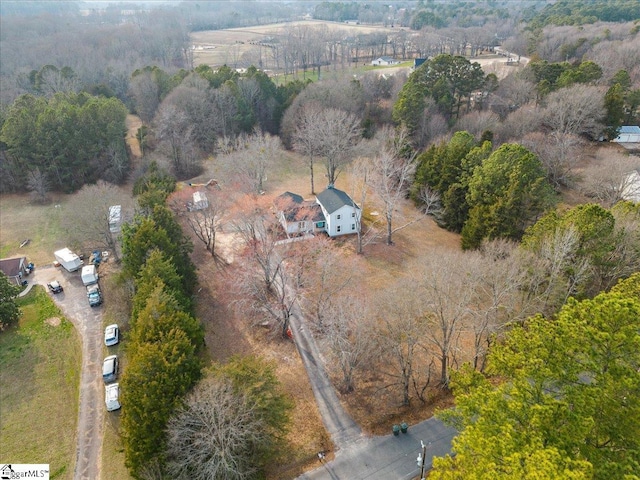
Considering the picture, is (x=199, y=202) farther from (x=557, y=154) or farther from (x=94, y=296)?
(x=557, y=154)

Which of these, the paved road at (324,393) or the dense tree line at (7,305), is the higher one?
the dense tree line at (7,305)

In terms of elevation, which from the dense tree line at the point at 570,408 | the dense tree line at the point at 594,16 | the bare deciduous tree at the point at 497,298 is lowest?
the bare deciduous tree at the point at 497,298

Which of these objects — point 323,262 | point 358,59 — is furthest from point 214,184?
point 358,59

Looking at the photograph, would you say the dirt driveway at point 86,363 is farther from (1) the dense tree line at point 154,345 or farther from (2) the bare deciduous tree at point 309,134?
(2) the bare deciduous tree at point 309,134

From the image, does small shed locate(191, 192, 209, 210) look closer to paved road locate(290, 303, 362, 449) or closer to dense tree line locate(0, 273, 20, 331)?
paved road locate(290, 303, 362, 449)

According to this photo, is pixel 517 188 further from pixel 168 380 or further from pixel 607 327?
pixel 168 380

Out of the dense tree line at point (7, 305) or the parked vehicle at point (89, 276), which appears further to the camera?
the parked vehicle at point (89, 276)

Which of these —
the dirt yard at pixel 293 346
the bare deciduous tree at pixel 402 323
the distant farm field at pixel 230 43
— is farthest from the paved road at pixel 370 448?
the distant farm field at pixel 230 43

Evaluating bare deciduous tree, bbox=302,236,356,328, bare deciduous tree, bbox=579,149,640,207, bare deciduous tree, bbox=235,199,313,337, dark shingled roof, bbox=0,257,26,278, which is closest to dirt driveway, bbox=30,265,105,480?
dark shingled roof, bbox=0,257,26,278
